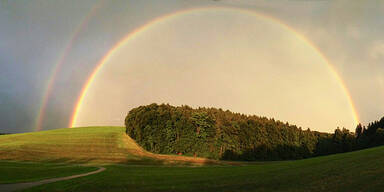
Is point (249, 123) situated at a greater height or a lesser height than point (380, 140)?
greater

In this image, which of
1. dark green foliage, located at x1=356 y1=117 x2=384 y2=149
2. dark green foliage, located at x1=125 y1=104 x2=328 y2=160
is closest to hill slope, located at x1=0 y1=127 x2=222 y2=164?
dark green foliage, located at x1=125 y1=104 x2=328 y2=160

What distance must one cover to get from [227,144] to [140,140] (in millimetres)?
31516

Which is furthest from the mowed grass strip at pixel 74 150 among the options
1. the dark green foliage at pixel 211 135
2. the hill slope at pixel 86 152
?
the dark green foliage at pixel 211 135

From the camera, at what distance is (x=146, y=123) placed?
288ft

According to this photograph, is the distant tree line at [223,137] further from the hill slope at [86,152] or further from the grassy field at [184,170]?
the grassy field at [184,170]

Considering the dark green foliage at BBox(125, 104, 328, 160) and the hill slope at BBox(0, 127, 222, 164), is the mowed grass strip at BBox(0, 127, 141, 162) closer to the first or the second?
the hill slope at BBox(0, 127, 222, 164)

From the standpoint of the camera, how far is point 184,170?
3906 centimetres

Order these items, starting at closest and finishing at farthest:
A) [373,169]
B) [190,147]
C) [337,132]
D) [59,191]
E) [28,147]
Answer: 1. [373,169]
2. [59,191]
3. [28,147]
4. [190,147]
5. [337,132]

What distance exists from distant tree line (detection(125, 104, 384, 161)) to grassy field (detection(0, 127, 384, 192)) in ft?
24.9

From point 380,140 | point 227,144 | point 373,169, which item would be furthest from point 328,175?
point 380,140

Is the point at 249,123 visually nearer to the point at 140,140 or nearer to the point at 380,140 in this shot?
the point at 140,140

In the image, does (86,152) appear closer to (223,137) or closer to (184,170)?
(184,170)

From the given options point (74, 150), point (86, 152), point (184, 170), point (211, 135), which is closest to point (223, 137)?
point (211, 135)

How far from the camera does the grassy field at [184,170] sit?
17703 mm
